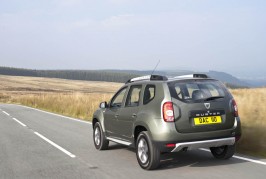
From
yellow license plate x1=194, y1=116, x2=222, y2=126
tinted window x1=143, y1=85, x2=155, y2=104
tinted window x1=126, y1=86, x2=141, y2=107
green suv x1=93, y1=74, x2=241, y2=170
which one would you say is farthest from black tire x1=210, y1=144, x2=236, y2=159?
tinted window x1=126, y1=86, x2=141, y2=107

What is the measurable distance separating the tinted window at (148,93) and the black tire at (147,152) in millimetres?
641

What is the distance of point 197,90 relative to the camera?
289 inches

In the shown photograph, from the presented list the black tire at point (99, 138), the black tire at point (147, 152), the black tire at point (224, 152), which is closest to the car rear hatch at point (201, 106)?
the black tire at point (147, 152)

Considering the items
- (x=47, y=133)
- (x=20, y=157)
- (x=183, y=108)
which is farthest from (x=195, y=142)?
(x=47, y=133)

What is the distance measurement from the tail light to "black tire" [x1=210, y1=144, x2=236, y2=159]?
5.21 feet

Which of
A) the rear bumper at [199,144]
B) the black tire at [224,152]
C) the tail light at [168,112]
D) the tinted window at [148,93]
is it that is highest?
the tinted window at [148,93]

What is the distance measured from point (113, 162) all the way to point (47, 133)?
21.0 feet

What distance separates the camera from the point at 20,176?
6.93 metres

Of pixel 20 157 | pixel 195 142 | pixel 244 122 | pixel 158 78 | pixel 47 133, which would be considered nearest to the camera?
pixel 195 142

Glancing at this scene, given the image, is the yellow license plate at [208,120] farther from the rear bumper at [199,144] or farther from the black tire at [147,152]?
the black tire at [147,152]

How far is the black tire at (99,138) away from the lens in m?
9.58

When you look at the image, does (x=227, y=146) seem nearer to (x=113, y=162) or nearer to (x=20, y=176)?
(x=113, y=162)

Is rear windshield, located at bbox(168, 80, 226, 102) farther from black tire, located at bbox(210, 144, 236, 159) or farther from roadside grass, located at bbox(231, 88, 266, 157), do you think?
roadside grass, located at bbox(231, 88, 266, 157)

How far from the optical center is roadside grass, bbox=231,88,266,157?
8852 mm
